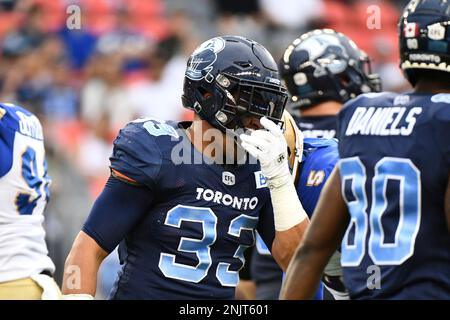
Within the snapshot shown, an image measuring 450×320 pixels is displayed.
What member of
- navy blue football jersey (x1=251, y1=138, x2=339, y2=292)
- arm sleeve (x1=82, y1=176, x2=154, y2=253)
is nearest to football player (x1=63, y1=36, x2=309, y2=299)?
arm sleeve (x1=82, y1=176, x2=154, y2=253)

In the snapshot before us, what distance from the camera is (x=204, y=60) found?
4.05m

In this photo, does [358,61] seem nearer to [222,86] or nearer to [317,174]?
[317,174]

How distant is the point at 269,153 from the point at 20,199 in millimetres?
1311

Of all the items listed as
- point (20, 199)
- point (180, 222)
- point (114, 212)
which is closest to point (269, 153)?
point (180, 222)

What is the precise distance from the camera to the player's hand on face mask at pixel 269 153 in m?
3.82

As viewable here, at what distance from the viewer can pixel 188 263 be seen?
3.88 m

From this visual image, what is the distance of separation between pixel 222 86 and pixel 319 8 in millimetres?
7912

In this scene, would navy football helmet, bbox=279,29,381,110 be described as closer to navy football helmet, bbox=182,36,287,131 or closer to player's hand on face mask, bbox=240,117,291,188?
navy football helmet, bbox=182,36,287,131

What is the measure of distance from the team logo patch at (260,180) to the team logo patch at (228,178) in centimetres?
Result: 11

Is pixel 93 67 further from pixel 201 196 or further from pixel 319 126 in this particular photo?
pixel 201 196

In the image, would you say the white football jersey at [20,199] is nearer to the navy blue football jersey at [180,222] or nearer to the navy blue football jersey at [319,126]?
the navy blue football jersey at [180,222]

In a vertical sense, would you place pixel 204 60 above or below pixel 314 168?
above

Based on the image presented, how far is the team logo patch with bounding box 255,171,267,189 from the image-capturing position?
4.00 metres

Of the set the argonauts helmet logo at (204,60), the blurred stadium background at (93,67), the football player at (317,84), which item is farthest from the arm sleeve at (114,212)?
the blurred stadium background at (93,67)
